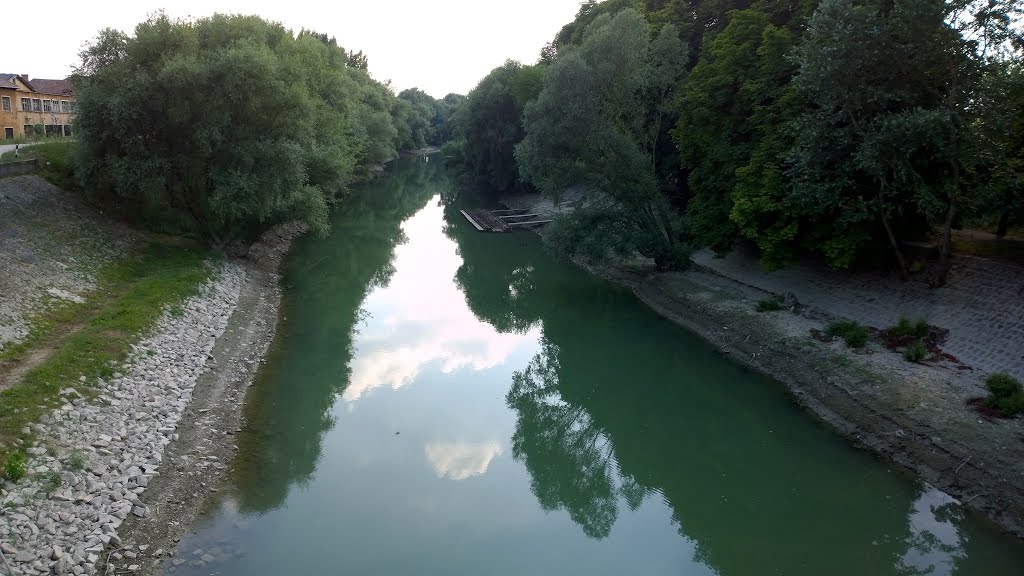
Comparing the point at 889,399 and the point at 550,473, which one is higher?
the point at 889,399

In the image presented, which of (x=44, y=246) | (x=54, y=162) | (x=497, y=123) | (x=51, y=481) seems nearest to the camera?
(x=51, y=481)

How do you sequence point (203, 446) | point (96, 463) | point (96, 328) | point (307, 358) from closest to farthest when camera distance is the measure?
point (96, 463), point (203, 446), point (96, 328), point (307, 358)

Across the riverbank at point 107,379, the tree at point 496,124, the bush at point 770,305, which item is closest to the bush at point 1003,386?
the bush at point 770,305

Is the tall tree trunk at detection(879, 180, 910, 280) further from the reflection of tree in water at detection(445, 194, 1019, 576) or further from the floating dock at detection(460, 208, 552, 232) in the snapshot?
the floating dock at detection(460, 208, 552, 232)

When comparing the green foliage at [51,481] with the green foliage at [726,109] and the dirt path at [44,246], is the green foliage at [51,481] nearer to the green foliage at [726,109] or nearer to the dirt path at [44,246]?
the dirt path at [44,246]

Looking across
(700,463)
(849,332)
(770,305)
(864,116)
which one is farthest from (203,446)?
(864,116)

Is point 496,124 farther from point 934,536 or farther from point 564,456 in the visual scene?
point 934,536

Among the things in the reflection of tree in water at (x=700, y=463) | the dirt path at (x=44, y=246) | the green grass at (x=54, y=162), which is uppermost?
the green grass at (x=54, y=162)
